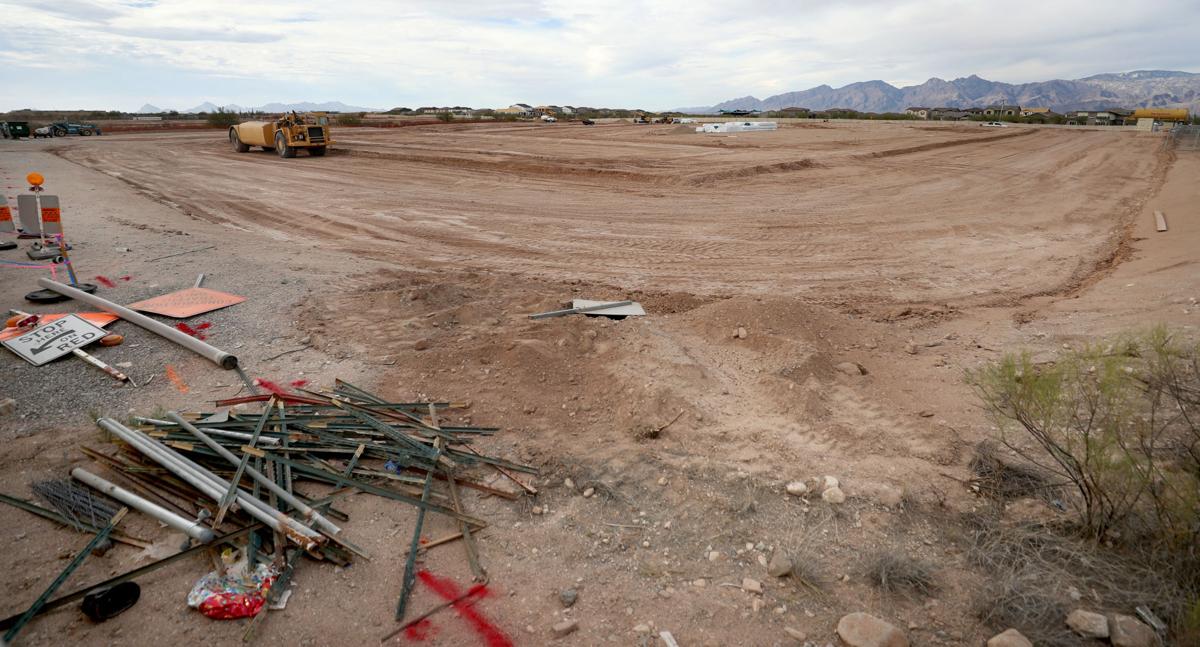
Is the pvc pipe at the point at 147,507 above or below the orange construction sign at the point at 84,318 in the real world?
below

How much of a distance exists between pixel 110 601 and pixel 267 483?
3.56ft

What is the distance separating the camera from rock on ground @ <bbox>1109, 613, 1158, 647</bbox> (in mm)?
3340

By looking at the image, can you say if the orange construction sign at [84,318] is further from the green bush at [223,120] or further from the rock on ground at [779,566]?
the green bush at [223,120]

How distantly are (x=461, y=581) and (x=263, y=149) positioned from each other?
33.9 m

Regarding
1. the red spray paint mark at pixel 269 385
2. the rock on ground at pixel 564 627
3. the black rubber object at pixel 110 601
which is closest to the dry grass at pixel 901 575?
the rock on ground at pixel 564 627

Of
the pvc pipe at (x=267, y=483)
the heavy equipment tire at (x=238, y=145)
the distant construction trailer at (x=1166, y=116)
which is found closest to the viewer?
the pvc pipe at (x=267, y=483)

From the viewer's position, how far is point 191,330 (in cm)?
802

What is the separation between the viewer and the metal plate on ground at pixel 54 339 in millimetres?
6965

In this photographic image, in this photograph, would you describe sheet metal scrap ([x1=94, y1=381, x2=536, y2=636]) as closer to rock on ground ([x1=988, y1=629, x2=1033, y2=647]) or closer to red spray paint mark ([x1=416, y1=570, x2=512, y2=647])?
red spray paint mark ([x1=416, y1=570, x2=512, y2=647])

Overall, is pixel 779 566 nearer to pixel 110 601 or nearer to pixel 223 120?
pixel 110 601

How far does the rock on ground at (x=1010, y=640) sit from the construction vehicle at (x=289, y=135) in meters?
30.6

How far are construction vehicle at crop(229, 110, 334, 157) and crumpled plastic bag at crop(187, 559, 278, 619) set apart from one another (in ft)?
92.1

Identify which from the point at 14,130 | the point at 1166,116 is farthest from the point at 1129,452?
the point at 1166,116

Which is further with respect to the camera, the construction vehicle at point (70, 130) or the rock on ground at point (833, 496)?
the construction vehicle at point (70, 130)
